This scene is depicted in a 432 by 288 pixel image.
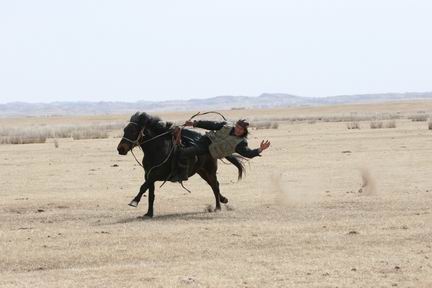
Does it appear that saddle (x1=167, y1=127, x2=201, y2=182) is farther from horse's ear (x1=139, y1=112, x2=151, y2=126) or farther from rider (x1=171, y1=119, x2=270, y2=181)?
horse's ear (x1=139, y1=112, x2=151, y2=126)

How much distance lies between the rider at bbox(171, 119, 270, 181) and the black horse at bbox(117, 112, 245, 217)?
18 centimetres

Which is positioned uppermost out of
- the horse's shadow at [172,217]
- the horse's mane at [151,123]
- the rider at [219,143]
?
the horse's mane at [151,123]

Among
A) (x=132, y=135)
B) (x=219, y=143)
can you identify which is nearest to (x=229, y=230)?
(x=219, y=143)

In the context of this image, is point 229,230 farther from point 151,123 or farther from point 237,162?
point 237,162

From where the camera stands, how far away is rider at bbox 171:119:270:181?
15875mm

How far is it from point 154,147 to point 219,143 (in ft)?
4.05

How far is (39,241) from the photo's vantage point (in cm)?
1315

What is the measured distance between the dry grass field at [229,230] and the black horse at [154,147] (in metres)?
0.68

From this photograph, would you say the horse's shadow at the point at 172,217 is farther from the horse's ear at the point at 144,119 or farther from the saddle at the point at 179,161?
the horse's ear at the point at 144,119

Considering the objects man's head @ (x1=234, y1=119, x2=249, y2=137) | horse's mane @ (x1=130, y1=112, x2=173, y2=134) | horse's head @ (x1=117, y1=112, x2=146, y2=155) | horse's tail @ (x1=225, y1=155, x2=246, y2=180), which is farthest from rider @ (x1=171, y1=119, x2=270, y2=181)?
horse's tail @ (x1=225, y1=155, x2=246, y2=180)

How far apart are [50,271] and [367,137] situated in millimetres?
31187

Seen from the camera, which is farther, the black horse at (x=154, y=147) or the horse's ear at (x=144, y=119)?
the horse's ear at (x=144, y=119)

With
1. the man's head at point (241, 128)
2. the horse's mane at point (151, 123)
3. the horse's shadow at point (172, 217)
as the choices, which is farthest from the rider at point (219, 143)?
the horse's shadow at point (172, 217)

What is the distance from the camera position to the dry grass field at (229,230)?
10.3 metres
